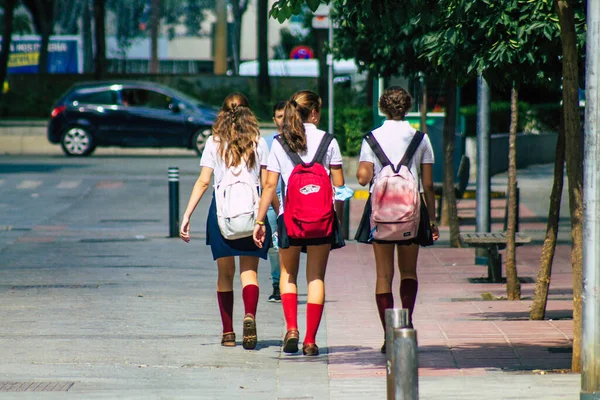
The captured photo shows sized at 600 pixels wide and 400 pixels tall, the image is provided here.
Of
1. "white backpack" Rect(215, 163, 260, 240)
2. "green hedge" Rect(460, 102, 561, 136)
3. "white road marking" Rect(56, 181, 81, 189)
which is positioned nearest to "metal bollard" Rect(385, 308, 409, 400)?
"white backpack" Rect(215, 163, 260, 240)

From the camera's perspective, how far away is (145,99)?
97.1 feet

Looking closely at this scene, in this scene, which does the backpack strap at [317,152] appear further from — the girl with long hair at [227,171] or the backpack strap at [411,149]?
the backpack strap at [411,149]

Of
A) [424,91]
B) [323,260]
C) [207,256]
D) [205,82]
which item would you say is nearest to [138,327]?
[323,260]

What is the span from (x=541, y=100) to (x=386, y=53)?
19.2 meters

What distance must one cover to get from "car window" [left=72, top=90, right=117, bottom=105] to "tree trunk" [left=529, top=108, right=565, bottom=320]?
21719mm

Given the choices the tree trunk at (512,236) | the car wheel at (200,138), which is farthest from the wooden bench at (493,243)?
the car wheel at (200,138)

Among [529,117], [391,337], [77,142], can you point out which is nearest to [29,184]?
[77,142]

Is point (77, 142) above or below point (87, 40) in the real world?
below

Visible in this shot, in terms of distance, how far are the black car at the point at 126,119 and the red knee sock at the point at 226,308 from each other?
21258mm

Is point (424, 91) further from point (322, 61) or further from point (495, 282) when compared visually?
point (322, 61)

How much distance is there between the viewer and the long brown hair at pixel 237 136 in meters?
7.78

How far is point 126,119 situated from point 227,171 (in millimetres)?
21966

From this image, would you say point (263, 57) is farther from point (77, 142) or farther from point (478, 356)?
point (478, 356)

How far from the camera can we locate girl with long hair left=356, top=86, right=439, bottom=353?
736 centimetres
